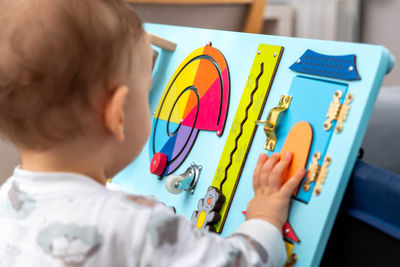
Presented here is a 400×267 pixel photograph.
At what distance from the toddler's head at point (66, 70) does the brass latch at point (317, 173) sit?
0.76ft

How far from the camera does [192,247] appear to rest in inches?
19.5

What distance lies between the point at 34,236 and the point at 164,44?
52 centimetres

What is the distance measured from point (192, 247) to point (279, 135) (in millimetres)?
219

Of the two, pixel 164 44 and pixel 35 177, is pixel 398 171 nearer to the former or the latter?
pixel 164 44

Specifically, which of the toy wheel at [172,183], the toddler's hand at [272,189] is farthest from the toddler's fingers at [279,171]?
the toy wheel at [172,183]

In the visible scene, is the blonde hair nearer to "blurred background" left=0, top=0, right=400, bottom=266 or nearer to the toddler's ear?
the toddler's ear

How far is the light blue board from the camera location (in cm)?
55

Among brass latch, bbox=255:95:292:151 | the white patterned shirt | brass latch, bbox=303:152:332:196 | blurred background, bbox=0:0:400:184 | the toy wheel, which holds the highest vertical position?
blurred background, bbox=0:0:400:184

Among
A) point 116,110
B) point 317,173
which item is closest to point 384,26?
point 317,173

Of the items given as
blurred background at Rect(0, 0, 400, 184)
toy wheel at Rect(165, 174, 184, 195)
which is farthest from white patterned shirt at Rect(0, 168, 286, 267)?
blurred background at Rect(0, 0, 400, 184)

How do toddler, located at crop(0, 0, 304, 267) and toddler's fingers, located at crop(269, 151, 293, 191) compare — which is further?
toddler's fingers, located at crop(269, 151, 293, 191)

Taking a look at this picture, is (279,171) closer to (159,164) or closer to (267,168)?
(267,168)

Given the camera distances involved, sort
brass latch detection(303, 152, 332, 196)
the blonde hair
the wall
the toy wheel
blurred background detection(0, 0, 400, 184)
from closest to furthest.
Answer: the blonde hair → brass latch detection(303, 152, 332, 196) → the toy wheel → blurred background detection(0, 0, 400, 184) → the wall

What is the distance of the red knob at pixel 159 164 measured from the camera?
826mm
